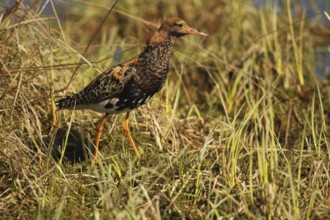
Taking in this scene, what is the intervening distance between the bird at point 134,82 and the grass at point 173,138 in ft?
0.54

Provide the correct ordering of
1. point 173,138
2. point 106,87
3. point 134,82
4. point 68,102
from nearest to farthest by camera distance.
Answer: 1. point 134,82
2. point 106,87
3. point 68,102
4. point 173,138

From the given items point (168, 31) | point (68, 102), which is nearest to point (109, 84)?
point (68, 102)

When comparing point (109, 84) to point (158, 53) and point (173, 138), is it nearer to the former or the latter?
point (158, 53)

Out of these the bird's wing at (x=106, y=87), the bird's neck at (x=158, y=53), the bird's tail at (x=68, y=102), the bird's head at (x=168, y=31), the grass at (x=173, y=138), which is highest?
the bird's head at (x=168, y=31)

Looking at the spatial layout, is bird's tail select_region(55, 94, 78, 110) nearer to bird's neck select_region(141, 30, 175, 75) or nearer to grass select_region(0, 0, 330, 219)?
grass select_region(0, 0, 330, 219)

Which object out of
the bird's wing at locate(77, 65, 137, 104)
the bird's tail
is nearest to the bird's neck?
the bird's wing at locate(77, 65, 137, 104)

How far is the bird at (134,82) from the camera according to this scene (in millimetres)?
5871

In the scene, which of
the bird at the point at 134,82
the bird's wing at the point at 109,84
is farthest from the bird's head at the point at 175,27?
the bird's wing at the point at 109,84

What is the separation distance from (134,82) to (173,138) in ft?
2.11

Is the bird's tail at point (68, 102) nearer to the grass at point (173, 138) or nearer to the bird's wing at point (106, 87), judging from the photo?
the bird's wing at point (106, 87)

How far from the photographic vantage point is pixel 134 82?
5871 mm

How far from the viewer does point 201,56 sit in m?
8.23

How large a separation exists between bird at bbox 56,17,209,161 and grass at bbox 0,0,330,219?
0.54 ft

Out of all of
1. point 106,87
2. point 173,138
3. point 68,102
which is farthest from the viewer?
point 173,138
